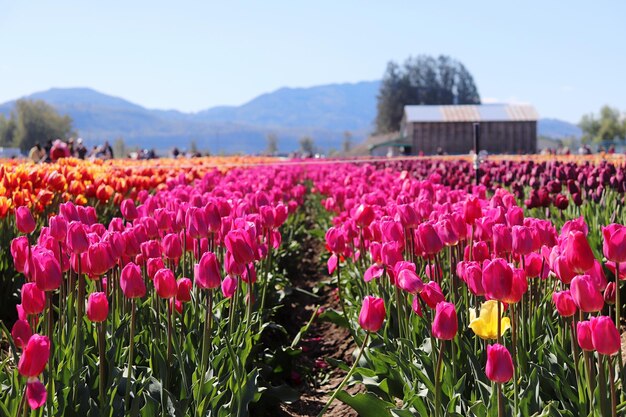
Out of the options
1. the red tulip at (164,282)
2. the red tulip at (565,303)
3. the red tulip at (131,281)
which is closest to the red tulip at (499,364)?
the red tulip at (565,303)

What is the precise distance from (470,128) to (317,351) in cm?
5669

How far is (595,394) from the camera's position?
281cm

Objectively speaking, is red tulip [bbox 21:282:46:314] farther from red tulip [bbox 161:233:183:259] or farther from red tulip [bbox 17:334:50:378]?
red tulip [bbox 161:233:183:259]

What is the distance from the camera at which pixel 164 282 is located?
3.12 metres

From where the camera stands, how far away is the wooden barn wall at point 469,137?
6097cm

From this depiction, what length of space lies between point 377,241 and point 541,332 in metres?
1.14

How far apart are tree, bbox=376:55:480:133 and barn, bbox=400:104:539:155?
42.3 meters

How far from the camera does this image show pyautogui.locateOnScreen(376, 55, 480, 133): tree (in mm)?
108125

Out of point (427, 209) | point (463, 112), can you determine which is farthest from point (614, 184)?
point (463, 112)

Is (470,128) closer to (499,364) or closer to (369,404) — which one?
(369,404)

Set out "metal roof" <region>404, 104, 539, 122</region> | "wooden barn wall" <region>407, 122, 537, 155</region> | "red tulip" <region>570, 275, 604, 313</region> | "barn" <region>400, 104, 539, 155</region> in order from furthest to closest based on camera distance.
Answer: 1. "metal roof" <region>404, 104, 539, 122</region>
2. "barn" <region>400, 104, 539, 155</region>
3. "wooden barn wall" <region>407, 122, 537, 155</region>
4. "red tulip" <region>570, 275, 604, 313</region>

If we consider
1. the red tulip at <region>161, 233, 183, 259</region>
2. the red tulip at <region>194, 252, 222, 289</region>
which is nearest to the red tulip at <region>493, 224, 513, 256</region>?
the red tulip at <region>194, 252, 222, 289</region>

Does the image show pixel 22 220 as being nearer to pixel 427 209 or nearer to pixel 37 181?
pixel 427 209

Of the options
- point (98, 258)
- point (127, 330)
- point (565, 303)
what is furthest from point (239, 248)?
point (565, 303)
